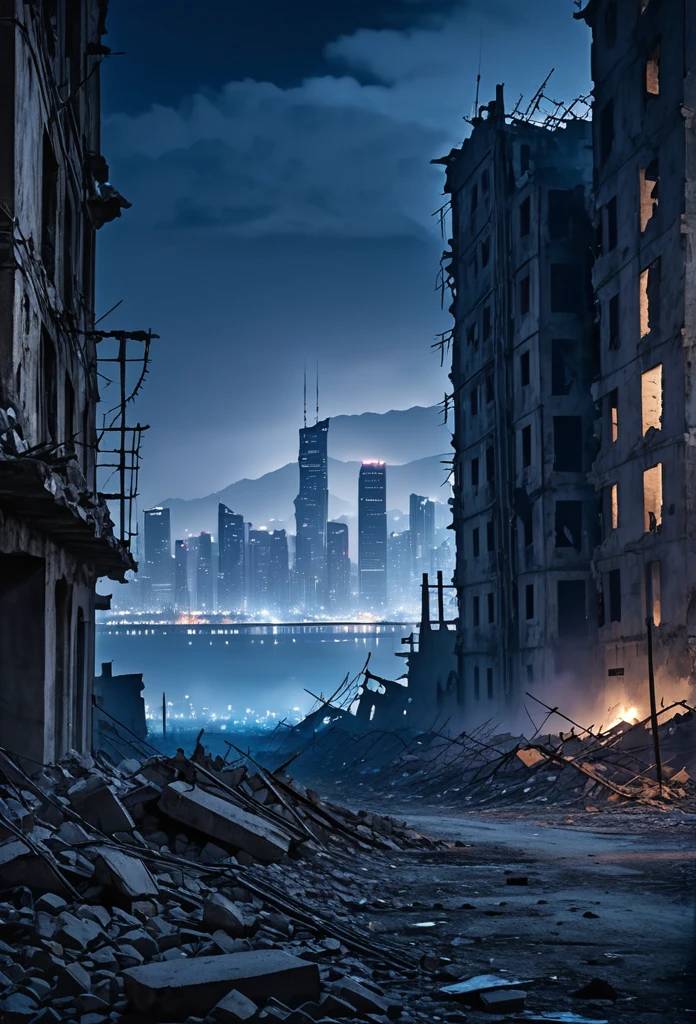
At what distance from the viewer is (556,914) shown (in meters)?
→ 10.4

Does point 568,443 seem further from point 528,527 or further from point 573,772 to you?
point 573,772

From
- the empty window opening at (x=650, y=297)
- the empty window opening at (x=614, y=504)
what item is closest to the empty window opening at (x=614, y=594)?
the empty window opening at (x=614, y=504)

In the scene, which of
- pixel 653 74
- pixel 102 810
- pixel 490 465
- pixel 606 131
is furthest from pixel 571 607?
pixel 102 810

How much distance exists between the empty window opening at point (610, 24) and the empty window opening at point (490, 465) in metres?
15.4

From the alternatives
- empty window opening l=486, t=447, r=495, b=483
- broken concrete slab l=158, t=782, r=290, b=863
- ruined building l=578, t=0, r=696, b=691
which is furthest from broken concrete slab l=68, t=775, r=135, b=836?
empty window opening l=486, t=447, r=495, b=483

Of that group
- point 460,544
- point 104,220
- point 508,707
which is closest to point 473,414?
point 460,544

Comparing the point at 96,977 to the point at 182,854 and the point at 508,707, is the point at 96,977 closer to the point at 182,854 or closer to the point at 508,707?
the point at 182,854

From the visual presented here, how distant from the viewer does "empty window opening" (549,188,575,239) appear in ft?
127

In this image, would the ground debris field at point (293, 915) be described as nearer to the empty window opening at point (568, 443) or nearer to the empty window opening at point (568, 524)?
the empty window opening at point (568, 524)

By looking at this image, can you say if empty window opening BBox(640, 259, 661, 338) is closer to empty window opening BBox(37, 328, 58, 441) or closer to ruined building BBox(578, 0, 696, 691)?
ruined building BBox(578, 0, 696, 691)

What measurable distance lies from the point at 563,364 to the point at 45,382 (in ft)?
83.5

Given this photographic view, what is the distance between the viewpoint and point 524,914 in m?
10.5

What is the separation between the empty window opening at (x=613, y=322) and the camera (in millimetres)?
32456

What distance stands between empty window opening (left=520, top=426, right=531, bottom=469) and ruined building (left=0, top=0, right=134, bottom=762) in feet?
68.5
